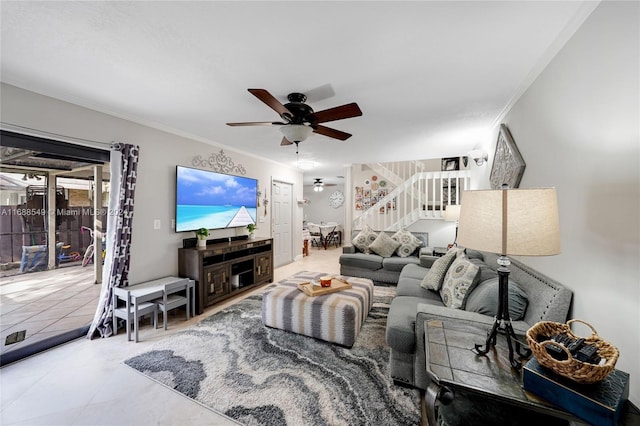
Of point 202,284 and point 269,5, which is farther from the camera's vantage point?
point 202,284

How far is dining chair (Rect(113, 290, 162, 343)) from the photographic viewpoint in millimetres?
2451

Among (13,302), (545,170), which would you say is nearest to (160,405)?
(13,302)

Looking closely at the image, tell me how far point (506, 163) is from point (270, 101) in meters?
2.39

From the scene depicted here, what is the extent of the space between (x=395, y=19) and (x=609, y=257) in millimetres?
1600

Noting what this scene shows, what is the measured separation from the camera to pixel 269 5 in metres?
1.29

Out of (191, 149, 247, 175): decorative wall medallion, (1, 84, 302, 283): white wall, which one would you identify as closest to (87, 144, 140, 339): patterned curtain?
(1, 84, 302, 283): white wall

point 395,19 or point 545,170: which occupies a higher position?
point 395,19

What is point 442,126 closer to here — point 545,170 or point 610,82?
point 545,170

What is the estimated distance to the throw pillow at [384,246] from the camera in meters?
4.61

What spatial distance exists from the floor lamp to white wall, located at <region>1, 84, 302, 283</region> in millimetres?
3382

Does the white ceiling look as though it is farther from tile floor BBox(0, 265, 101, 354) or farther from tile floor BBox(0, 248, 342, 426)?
tile floor BBox(0, 248, 342, 426)

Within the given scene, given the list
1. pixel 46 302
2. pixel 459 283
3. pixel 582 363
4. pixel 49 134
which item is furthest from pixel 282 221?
pixel 582 363

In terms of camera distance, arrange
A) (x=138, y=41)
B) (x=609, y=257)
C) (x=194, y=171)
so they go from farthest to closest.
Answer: (x=194, y=171) < (x=138, y=41) < (x=609, y=257)

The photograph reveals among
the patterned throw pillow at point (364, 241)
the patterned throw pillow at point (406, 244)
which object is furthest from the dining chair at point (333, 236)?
the patterned throw pillow at point (406, 244)
